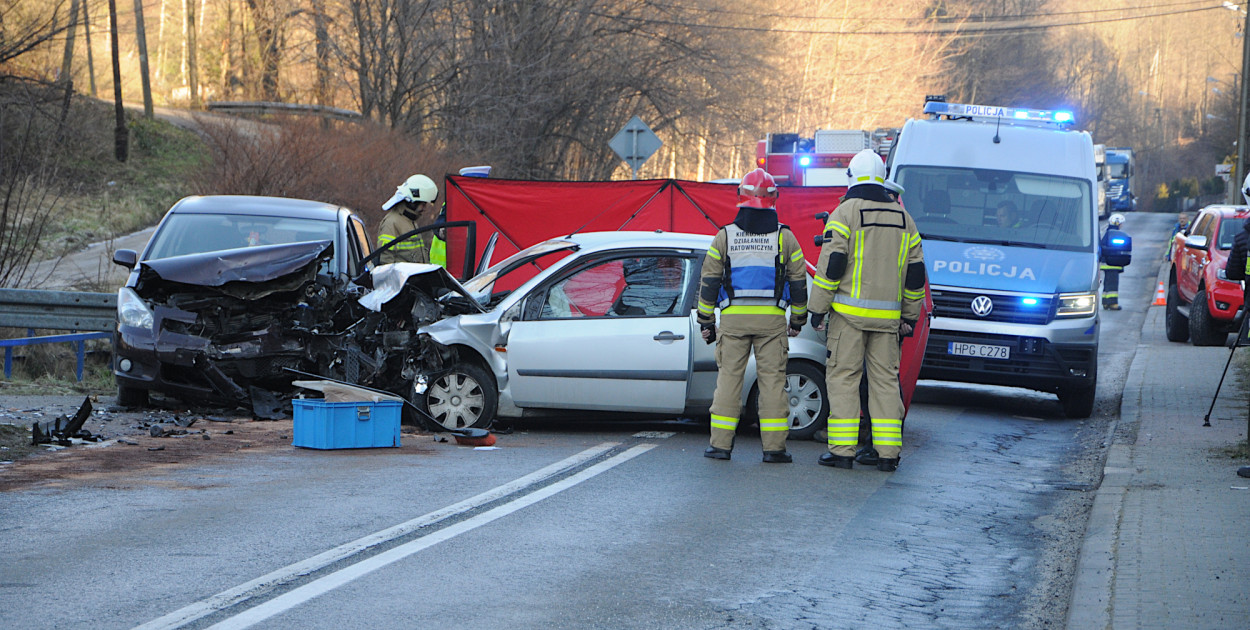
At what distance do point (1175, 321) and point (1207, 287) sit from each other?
1.55 metres

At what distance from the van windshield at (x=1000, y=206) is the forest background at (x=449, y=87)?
8554 millimetres

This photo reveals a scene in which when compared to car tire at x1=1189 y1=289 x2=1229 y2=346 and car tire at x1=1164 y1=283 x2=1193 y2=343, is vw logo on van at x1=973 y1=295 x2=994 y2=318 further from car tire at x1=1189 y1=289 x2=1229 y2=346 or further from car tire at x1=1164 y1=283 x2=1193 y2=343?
car tire at x1=1164 y1=283 x2=1193 y2=343

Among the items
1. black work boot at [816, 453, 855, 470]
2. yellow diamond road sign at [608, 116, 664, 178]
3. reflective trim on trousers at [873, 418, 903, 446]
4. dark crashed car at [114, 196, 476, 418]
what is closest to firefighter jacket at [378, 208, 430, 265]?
dark crashed car at [114, 196, 476, 418]

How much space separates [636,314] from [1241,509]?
4.06 m

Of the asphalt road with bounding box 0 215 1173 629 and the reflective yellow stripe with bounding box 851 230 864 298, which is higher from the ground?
the reflective yellow stripe with bounding box 851 230 864 298

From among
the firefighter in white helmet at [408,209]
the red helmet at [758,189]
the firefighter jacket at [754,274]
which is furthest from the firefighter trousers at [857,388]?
the firefighter in white helmet at [408,209]

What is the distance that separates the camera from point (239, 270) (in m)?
9.83

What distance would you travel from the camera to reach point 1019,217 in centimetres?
1205

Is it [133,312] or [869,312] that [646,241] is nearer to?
[869,312]

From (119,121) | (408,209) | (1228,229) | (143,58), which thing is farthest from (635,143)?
(143,58)

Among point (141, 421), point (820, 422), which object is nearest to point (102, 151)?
point (141, 421)

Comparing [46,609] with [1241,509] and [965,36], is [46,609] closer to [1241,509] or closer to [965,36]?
[1241,509]

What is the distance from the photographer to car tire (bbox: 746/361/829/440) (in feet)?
31.0

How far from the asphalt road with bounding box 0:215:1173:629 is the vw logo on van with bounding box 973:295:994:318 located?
7.29 ft
